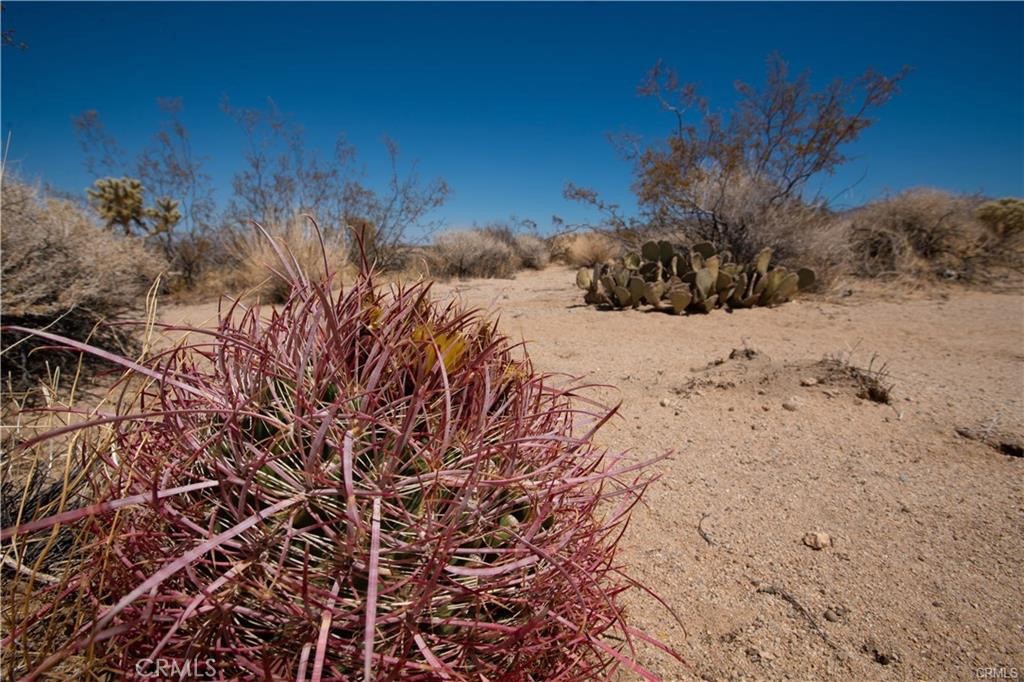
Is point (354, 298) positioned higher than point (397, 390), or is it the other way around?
point (354, 298)

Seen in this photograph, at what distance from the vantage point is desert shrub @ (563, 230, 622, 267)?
573 inches

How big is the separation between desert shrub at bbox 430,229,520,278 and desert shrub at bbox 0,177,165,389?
30.5 ft

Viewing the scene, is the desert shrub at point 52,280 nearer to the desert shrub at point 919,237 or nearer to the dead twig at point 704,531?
the dead twig at point 704,531

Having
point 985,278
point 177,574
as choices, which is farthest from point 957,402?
point 985,278

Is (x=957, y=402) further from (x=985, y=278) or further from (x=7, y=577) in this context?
(x=985, y=278)

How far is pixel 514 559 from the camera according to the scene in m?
0.90

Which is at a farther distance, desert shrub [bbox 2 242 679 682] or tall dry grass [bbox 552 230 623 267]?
tall dry grass [bbox 552 230 623 267]

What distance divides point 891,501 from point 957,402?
5.15 feet

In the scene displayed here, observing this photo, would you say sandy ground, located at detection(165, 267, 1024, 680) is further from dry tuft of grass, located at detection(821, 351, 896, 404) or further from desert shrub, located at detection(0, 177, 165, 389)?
desert shrub, located at detection(0, 177, 165, 389)

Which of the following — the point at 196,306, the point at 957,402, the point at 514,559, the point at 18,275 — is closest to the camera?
the point at 514,559

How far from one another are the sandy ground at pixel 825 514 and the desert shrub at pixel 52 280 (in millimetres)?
3306

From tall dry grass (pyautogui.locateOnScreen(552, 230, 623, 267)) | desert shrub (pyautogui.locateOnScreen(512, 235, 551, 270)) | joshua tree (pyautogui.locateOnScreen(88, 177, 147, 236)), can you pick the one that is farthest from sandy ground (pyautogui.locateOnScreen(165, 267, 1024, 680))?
desert shrub (pyautogui.locateOnScreen(512, 235, 551, 270))

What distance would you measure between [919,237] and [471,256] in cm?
1091

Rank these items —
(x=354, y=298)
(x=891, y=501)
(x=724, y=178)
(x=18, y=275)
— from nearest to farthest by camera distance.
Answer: (x=354, y=298), (x=891, y=501), (x=18, y=275), (x=724, y=178)
